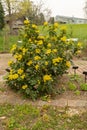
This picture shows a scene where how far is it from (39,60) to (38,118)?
1131mm

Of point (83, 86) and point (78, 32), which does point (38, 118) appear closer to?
point (83, 86)

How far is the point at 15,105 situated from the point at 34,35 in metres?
1.47

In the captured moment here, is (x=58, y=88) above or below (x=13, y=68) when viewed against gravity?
below

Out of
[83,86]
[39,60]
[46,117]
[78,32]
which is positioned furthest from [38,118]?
[78,32]

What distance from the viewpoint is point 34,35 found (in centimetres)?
525

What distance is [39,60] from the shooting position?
15.7 ft

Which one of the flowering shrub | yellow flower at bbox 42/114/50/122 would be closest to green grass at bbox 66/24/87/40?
the flowering shrub

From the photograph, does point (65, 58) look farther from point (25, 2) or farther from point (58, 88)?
point (25, 2)

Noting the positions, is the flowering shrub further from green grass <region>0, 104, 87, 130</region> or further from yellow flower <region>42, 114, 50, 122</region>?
yellow flower <region>42, 114, 50, 122</region>

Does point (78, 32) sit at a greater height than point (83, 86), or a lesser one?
lesser

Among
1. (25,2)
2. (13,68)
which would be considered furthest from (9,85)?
(25,2)

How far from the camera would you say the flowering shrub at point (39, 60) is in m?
4.77

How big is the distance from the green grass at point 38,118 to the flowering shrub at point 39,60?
0.43m

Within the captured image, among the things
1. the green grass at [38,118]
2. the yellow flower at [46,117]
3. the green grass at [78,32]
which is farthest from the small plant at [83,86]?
the green grass at [78,32]
